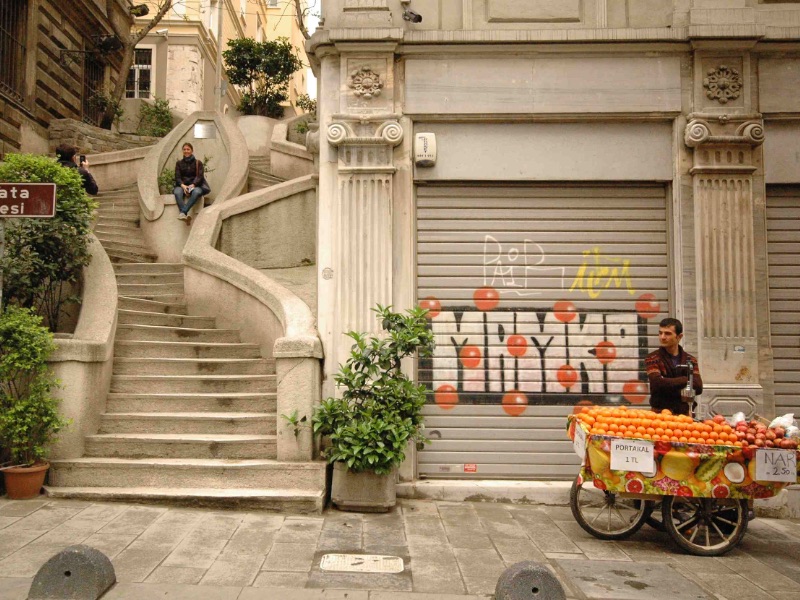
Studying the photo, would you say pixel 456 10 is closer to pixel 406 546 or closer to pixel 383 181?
pixel 383 181

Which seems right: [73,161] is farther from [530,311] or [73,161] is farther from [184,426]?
[530,311]

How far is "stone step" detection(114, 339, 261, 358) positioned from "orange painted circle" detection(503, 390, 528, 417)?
3322mm

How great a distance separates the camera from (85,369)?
747 cm

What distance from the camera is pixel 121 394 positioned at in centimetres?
812

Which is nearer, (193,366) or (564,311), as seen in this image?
(564,311)

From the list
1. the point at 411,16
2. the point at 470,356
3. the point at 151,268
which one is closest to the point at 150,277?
the point at 151,268

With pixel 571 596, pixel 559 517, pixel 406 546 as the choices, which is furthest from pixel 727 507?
pixel 406 546

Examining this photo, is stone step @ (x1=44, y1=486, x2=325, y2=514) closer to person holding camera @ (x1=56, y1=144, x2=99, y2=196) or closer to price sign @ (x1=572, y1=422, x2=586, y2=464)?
price sign @ (x1=572, y1=422, x2=586, y2=464)

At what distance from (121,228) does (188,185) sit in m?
1.55

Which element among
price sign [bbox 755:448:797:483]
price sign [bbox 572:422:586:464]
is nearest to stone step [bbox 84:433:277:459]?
price sign [bbox 572:422:586:464]

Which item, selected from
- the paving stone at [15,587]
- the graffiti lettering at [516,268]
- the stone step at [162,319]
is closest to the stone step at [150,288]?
the stone step at [162,319]

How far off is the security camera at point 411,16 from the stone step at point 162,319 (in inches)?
190

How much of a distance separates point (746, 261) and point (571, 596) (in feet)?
15.7

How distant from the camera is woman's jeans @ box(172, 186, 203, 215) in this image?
12.9 metres
